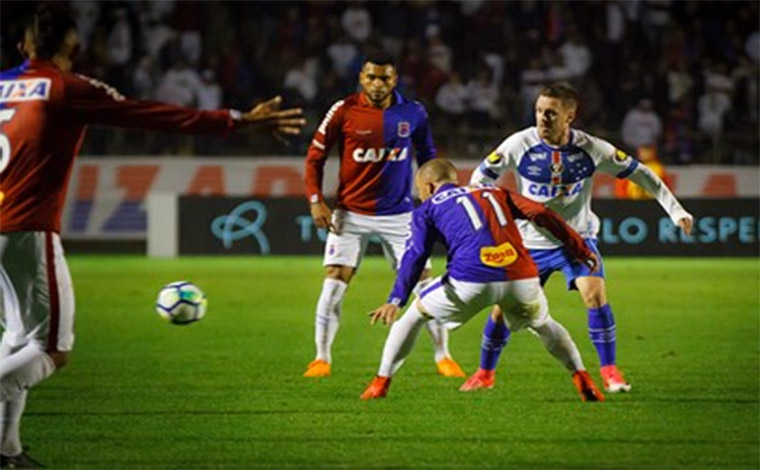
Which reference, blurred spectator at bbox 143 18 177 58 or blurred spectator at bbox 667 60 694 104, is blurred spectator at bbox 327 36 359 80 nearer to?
blurred spectator at bbox 143 18 177 58

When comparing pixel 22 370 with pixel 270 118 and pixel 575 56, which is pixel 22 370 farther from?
pixel 575 56

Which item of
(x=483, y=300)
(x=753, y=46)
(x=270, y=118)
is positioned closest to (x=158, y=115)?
(x=270, y=118)

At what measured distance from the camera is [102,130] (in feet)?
81.8

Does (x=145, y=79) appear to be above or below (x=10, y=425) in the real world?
below

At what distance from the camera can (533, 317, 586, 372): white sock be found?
29.8ft

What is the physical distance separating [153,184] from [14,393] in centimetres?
1775

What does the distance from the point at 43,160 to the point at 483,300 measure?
108 inches

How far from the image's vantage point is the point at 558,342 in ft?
29.9

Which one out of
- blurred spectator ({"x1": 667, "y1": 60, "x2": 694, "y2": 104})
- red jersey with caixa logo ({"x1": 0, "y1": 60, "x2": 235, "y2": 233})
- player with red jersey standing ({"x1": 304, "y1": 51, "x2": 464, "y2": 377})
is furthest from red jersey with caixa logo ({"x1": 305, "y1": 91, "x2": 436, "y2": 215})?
blurred spectator ({"x1": 667, "y1": 60, "x2": 694, "y2": 104})

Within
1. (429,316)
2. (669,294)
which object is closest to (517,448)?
(429,316)

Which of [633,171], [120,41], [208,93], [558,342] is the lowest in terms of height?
[208,93]

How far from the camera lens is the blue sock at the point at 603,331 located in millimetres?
9766

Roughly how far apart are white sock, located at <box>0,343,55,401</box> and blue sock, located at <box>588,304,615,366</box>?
384cm

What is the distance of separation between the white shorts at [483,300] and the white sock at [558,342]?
3.0 inches
